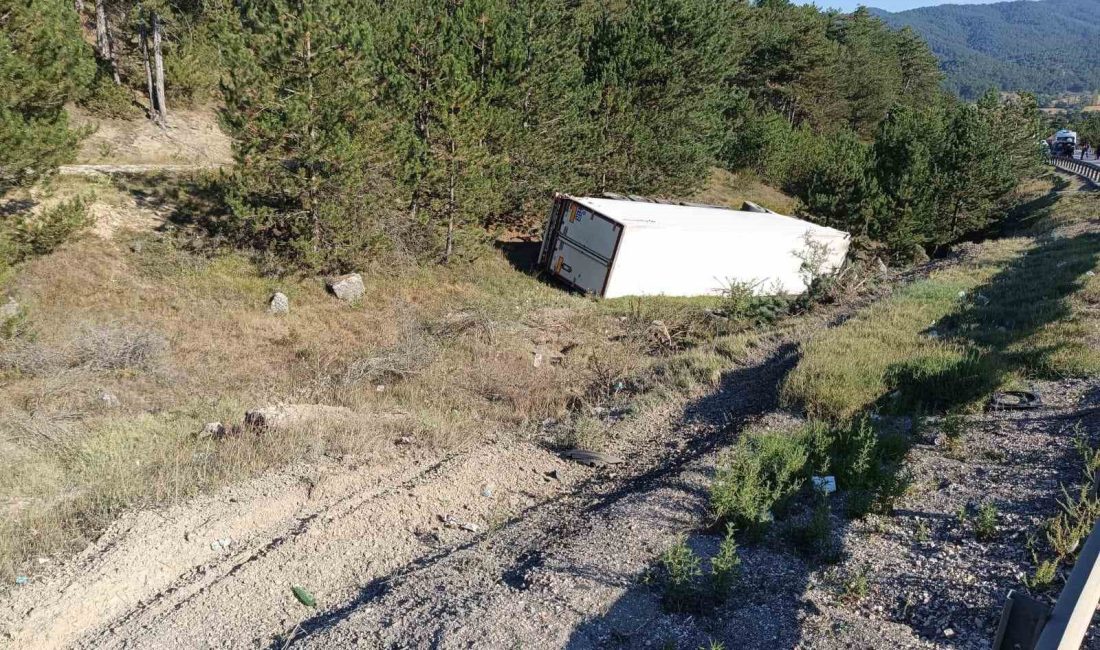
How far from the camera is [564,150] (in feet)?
Result: 67.6

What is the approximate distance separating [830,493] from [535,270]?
1342 cm

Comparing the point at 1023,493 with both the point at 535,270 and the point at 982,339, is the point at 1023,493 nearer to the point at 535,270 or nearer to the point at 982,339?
the point at 982,339

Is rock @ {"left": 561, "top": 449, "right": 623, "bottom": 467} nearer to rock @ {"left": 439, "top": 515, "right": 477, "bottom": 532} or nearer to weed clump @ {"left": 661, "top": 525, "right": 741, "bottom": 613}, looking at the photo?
rock @ {"left": 439, "top": 515, "right": 477, "bottom": 532}

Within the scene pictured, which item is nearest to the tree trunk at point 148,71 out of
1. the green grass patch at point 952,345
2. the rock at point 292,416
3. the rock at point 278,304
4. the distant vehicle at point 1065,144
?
the rock at point 278,304

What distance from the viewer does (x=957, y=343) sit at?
9.31 m

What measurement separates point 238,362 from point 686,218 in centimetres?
1146

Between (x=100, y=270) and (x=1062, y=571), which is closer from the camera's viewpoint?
(x=1062, y=571)

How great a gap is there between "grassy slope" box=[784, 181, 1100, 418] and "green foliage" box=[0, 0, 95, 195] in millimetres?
11913

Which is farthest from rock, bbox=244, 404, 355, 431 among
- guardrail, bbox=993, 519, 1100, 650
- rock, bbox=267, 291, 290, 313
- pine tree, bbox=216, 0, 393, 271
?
guardrail, bbox=993, 519, 1100, 650

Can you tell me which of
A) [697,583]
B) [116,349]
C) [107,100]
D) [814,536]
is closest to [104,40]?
[107,100]

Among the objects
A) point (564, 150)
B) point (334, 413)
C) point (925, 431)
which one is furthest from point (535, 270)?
point (925, 431)

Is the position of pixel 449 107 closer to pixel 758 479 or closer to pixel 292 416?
pixel 292 416

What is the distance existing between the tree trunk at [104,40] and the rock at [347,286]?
12.2m

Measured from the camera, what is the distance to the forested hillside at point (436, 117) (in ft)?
43.0
